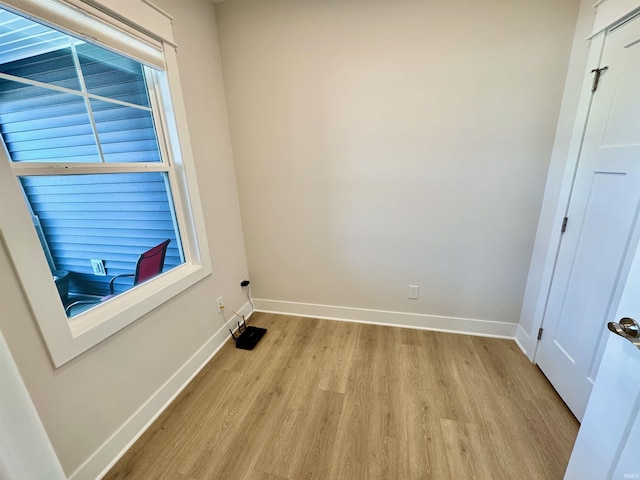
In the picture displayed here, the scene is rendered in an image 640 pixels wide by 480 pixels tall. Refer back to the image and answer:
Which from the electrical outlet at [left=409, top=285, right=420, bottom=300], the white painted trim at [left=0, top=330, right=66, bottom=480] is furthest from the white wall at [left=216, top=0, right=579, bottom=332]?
the white painted trim at [left=0, top=330, right=66, bottom=480]

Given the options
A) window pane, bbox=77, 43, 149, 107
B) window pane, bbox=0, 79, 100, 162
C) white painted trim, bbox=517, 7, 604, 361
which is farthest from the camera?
white painted trim, bbox=517, 7, 604, 361

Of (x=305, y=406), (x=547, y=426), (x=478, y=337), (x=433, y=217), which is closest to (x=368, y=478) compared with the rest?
(x=305, y=406)

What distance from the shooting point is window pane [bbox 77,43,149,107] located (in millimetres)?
1295

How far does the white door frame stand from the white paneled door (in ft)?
0.19

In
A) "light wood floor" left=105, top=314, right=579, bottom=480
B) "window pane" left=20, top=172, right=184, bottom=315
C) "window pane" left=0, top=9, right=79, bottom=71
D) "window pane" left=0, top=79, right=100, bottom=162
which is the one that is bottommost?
"light wood floor" left=105, top=314, right=579, bottom=480

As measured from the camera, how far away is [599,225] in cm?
133

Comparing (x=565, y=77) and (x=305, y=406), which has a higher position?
(x=565, y=77)

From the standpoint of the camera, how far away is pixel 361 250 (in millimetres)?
2254

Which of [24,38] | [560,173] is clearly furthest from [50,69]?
[560,173]

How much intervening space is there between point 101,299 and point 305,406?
1.36 meters

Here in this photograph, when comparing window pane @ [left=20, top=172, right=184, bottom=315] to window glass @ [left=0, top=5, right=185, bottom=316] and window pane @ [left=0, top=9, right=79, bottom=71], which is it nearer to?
window glass @ [left=0, top=5, right=185, bottom=316]

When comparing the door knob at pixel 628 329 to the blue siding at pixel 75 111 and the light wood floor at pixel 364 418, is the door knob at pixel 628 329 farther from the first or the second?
the blue siding at pixel 75 111

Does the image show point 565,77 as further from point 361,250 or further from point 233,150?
point 233,150

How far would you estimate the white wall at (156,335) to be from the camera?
1040mm
